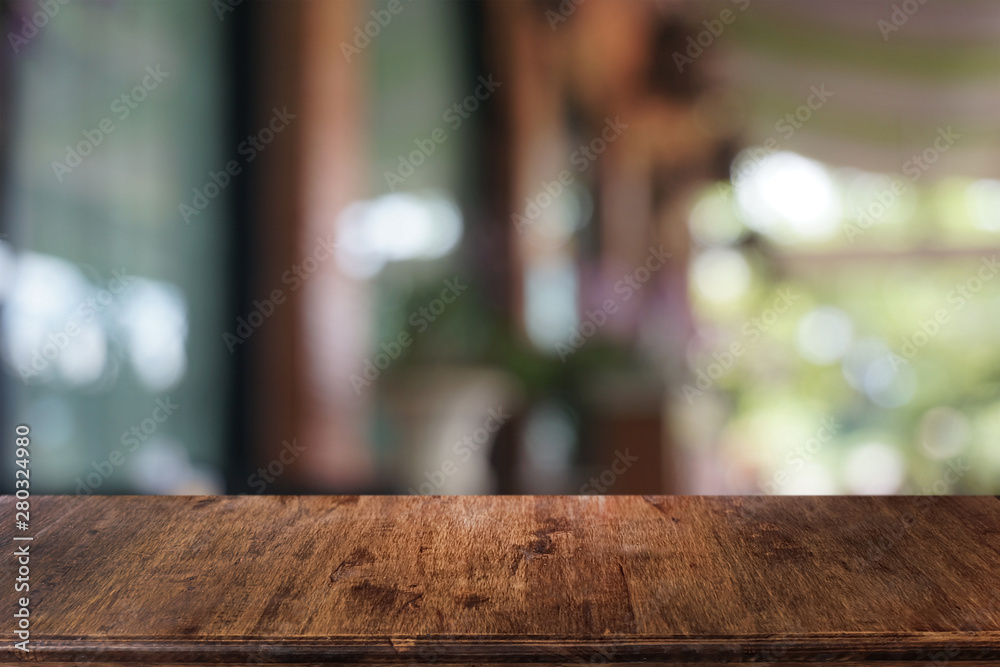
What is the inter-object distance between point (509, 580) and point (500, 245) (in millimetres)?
1816

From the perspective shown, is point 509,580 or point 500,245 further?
point 500,245

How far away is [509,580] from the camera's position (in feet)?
1.80

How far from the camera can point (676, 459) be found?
2.39 m

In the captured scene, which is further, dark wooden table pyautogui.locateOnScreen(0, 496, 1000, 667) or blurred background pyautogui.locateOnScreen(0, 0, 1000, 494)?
blurred background pyautogui.locateOnScreen(0, 0, 1000, 494)

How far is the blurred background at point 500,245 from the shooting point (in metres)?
1.82

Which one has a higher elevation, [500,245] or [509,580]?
[500,245]

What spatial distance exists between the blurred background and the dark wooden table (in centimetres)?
126

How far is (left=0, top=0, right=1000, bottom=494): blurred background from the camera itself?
182 cm

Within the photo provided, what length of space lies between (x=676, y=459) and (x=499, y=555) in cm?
189

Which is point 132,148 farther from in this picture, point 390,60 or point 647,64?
point 647,64

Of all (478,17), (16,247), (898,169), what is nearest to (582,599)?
(16,247)

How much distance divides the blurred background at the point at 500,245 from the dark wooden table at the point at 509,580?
126 cm

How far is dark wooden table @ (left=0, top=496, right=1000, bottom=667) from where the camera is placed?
1.55 ft

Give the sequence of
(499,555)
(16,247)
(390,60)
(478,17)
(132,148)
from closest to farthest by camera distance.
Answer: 1. (499,555)
2. (16,247)
3. (132,148)
4. (390,60)
5. (478,17)
